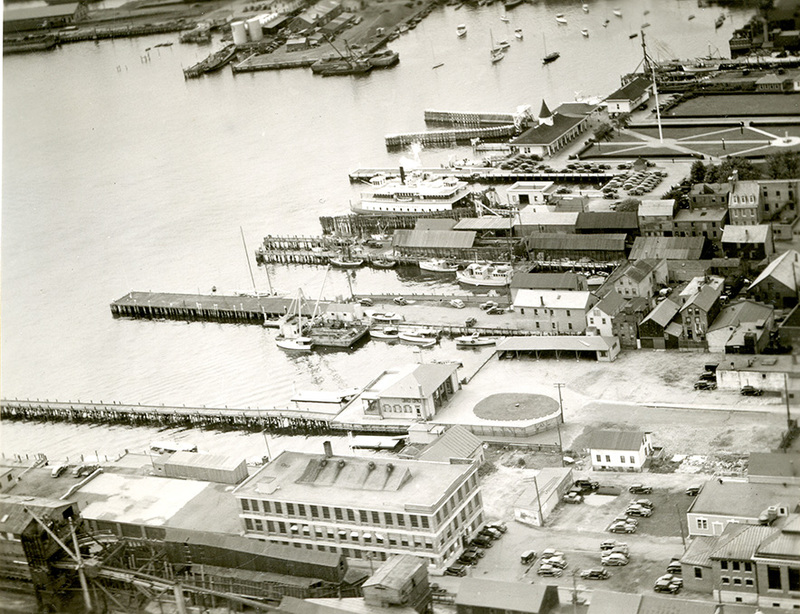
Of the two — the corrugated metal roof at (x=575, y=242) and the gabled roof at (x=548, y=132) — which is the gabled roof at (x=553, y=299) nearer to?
the corrugated metal roof at (x=575, y=242)

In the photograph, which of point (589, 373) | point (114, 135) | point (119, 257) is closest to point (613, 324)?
point (589, 373)

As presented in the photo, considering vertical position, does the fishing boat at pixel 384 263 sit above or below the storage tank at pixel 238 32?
below

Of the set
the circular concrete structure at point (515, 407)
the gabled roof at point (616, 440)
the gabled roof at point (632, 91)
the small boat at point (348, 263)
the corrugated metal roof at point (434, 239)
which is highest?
the gabled roof at point (632, 91)

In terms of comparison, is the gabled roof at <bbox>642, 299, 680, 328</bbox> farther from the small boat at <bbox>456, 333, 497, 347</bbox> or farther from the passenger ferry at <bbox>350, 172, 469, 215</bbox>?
the passenger ferry at <bbox>350, 172, 469, 215</bbox>

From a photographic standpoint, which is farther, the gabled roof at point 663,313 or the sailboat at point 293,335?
the sailboat at point 293,335

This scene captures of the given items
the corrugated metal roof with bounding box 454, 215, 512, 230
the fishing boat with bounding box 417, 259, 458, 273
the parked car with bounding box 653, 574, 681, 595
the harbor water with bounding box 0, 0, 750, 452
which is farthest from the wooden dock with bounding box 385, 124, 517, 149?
the parked car with bounding box 653, 574, 681, 595

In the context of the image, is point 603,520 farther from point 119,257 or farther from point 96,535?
point 119,257

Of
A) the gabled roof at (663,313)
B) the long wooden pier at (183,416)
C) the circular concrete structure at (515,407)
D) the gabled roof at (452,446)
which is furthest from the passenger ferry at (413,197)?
the gabled roof at (452,446)

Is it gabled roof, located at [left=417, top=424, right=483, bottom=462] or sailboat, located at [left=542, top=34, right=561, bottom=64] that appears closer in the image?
gabled roof, located at [left=417, top=424, right=483, bottom=462]
